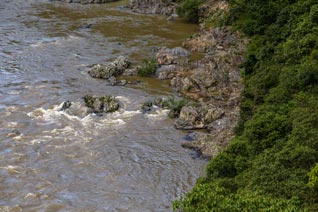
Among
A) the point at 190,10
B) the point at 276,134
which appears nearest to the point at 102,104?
the point at 276,134

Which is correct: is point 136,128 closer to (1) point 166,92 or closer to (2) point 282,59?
Result: (1) point 166,92

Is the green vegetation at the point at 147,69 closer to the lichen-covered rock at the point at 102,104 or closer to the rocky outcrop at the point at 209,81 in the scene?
the rocky outcrop at the point at 209,81

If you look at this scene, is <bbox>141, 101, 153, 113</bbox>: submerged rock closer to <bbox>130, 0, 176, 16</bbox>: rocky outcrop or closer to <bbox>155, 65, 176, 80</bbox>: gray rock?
<bbox>155, 65, 176, 80</bbox>: gray rock

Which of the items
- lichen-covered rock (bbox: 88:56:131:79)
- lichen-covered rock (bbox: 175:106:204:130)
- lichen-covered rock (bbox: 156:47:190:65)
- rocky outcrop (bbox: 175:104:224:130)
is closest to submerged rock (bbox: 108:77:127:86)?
→ lichen-covered rock (bbox: 88:56:131:79)

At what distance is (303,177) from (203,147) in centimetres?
824

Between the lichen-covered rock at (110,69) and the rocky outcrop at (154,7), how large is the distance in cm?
1736

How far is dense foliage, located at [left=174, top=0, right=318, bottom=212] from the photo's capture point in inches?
519

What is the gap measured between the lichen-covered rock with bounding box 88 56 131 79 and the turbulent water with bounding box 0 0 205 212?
0.62m

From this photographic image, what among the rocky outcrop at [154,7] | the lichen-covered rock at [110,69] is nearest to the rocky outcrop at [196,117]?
the lichen-covered rock at [110,69]

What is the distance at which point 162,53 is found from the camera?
34.2 meters

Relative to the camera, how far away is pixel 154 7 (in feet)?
164

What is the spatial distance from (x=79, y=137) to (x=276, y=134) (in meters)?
10.3

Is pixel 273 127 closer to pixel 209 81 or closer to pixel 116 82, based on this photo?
pixel 209 81

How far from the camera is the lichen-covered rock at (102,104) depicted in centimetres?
2595
